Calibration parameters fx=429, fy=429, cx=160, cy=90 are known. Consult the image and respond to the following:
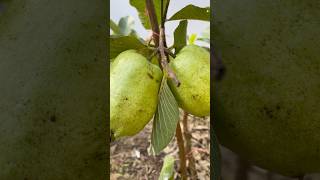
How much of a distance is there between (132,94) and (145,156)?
586 millimetres

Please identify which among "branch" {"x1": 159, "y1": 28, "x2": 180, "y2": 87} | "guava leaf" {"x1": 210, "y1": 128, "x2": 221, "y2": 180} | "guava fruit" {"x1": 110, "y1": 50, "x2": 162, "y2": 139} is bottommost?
"guava leaf" {"x1": 210, "y1": 128, "x2": 221, "y2": 180}

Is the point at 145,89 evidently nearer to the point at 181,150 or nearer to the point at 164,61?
the point at 164,61

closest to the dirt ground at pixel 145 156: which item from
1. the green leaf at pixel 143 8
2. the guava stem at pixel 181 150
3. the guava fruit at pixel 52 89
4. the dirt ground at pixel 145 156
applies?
the dirt ground at pixel 145 156

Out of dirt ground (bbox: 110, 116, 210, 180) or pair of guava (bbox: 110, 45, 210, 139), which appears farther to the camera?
dirt ground (bbox: 110, 116, 210, 180)

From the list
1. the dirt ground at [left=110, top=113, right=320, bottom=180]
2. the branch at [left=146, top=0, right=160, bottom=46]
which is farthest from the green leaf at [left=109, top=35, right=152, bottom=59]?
the dirt ground at [left=110, top=113, right=320, bottom=180]

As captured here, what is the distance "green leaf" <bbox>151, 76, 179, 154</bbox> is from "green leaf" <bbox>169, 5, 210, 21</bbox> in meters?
0.14

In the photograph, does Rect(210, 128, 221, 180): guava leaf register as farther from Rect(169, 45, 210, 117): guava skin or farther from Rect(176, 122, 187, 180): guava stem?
Rect(176, 122, 187, 180): guava stem

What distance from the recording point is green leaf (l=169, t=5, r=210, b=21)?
0.63 metres

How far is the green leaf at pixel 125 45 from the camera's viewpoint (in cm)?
61

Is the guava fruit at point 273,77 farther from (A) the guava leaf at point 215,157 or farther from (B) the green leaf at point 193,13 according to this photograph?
(B) the green leaf at point 193,13

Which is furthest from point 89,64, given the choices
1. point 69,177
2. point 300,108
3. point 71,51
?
point 300,108

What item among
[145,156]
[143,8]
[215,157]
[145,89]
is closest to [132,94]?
[145,89]

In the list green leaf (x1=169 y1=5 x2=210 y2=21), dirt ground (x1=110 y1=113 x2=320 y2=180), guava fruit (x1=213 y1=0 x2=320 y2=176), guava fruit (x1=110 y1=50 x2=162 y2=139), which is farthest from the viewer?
dirt ground (x1=110 y1=113 x2=320 y2=180)

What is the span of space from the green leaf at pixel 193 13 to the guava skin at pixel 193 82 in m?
0.10
